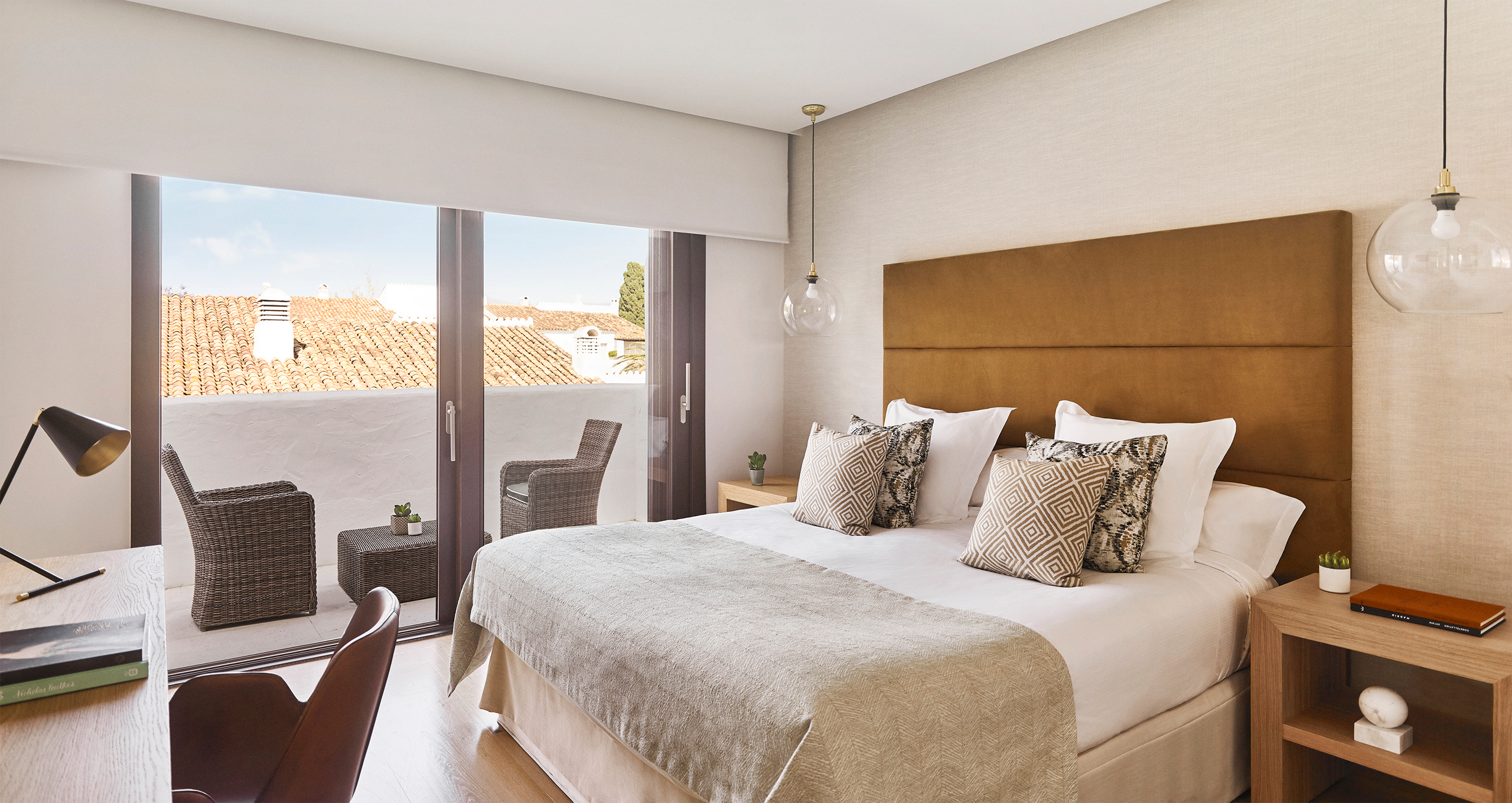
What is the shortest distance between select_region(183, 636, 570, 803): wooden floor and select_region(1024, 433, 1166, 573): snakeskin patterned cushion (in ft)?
5.71

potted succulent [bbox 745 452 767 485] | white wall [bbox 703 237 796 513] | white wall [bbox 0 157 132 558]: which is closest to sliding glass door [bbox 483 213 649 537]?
white wall [bbox 703 237 796 513]

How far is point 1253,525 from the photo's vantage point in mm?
2525

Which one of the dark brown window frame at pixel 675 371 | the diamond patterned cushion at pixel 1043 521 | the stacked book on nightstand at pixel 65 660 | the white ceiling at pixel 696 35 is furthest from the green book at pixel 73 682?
the dark brown window frame at pixel 675 371

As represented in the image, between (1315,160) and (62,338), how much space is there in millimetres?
4232

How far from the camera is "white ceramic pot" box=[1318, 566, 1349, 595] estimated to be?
223 cm

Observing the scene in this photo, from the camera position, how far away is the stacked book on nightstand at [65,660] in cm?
128

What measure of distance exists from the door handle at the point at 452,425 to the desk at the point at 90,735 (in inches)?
77.6

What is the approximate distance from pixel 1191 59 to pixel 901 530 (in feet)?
6.38

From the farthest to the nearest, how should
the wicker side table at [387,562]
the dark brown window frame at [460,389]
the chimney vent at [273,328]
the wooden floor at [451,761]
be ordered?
1. the wicker side table at [387,562]
2. the chimney vent at [273,328]
3. the dark brown window frame at [460,389]
4. the wooden floor at [451,761]

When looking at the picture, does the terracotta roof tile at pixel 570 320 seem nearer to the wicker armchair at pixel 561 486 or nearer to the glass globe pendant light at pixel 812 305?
→ the wicker armchair at pixel 561 486

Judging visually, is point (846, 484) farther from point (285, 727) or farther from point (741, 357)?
point (285, 727)

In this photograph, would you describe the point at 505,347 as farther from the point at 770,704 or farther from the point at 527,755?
the point at 770,704

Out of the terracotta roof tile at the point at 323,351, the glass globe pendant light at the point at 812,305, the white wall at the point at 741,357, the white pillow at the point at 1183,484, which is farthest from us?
the white wall at the point at 741,357

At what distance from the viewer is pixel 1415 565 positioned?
2.43 metres
